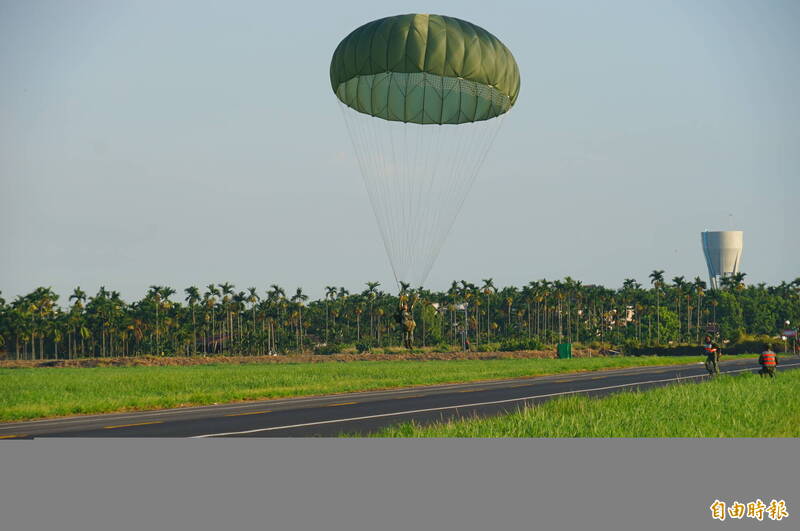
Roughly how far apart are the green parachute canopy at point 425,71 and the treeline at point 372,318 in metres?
109

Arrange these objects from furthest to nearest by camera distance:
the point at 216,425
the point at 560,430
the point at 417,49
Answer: the point at 417,49 → the point at 216,425 → the point at 560,430

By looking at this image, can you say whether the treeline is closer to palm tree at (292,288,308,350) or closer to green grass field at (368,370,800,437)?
palm tree at (292,288,308,350)

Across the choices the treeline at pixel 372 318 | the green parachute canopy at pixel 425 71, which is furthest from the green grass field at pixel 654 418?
the treeline at pixel 372 318

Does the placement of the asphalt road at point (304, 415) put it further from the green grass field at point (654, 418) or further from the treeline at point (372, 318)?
the treeline at point (372, 318)

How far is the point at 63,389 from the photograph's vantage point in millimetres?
43656

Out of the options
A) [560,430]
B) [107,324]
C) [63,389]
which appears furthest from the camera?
[107,324]

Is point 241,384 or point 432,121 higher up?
point 432,121

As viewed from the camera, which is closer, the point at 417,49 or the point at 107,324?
the point at 417,49

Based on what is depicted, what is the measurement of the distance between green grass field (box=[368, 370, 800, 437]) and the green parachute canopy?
14.2 meters

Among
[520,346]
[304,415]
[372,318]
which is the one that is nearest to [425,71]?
[304,415]

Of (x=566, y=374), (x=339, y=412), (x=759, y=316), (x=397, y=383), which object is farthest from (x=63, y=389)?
(x=759, y=316)

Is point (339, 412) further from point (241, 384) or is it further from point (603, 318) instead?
point (603, 318)

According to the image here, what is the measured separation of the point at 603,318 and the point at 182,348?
85.3m

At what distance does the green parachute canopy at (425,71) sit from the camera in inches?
1341
